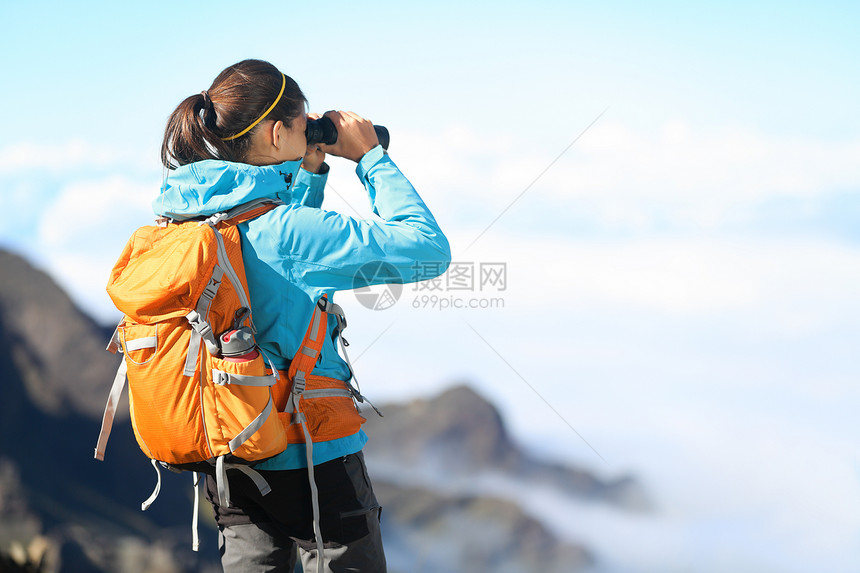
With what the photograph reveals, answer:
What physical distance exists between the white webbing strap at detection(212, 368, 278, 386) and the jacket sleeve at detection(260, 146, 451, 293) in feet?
0.65

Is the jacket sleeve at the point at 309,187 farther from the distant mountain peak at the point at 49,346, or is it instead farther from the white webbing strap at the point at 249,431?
the distant mountain peak at the point at 49,346

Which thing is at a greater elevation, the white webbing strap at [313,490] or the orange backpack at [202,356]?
the orange backpack at [202,356]

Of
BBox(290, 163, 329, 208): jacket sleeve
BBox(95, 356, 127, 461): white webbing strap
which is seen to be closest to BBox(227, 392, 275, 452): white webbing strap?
BBox(95, 356, 127, 461): white webbing strap

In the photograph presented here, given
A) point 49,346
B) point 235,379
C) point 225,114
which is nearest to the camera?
point 235,379

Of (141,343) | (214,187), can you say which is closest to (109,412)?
(141,343)

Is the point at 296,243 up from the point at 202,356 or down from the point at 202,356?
up

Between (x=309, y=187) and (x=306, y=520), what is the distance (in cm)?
80

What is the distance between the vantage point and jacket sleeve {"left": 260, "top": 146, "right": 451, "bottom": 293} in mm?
1269

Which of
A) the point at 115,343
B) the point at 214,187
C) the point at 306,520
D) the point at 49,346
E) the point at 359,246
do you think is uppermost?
the point at 214,187

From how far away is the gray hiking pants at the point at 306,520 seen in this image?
1.38 m

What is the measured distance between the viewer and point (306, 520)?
1399mm

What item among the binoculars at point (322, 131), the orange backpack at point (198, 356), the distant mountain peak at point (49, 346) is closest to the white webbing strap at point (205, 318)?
the orange backpack at point (198, 356)

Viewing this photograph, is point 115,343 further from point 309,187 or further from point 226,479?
point 309,187

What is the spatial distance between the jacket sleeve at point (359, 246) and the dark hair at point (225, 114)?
21cm
